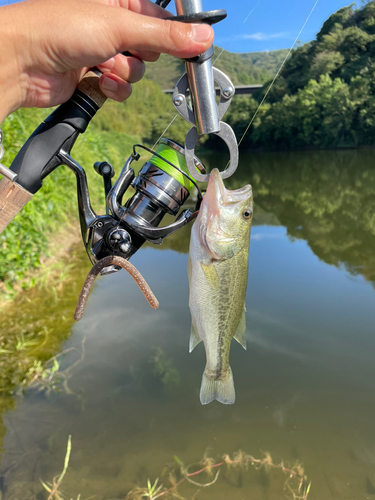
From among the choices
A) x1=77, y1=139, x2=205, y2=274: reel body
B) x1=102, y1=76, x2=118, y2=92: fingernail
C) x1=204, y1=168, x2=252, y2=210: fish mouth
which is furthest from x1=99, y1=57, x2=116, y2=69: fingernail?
x1=204, y1=168, x2=252, y2=210: fish mouth

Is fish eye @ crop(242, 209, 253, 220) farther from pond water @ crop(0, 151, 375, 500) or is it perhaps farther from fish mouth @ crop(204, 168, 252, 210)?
pond water @ crop(0, 151, 375, 500)

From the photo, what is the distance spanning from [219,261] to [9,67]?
1163mm

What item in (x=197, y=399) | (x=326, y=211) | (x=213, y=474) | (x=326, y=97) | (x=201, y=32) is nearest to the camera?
(x=201, y=32)

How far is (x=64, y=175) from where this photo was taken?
24.1 feet

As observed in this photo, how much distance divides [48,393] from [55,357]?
1.61 feet

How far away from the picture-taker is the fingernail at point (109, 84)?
1881 millimetres

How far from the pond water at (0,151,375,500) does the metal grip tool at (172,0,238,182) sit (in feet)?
8.89

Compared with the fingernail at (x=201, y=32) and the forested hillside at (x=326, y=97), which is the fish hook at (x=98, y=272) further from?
the forested hillside at (x=326, y=97)

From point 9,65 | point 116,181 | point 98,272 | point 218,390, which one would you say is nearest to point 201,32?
point 116,181

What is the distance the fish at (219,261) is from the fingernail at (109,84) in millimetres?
769

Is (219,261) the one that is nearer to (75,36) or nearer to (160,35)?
(160,35)

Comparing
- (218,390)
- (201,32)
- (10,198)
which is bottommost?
(218,390)

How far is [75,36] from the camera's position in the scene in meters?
1.51

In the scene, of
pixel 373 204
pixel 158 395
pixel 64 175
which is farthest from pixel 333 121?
pixel 158 395
